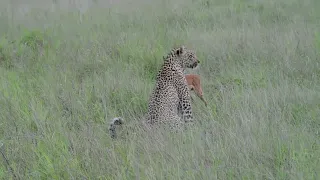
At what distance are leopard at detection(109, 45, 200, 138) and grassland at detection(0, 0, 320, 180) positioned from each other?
18cm

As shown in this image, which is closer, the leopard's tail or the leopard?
the leopard's tail

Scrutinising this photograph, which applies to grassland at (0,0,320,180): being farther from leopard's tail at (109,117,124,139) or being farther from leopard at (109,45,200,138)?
leopard at (109,45,200,138)

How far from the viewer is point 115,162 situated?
11.5 ft

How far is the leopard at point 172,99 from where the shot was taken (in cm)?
468

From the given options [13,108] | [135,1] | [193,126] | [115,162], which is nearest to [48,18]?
[135,1]

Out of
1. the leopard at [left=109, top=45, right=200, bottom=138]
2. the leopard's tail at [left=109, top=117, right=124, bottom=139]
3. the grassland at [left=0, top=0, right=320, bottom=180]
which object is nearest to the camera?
the grassland at [left=0, top=0, right=320, bottom=180]

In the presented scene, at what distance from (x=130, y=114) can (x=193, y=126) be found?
0.92 m

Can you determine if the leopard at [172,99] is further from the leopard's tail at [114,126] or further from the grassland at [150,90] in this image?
the grassland at [150,90]

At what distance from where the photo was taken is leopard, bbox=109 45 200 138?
468 cm

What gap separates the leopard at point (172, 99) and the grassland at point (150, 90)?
18 cm

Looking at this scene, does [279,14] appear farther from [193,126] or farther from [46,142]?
[46,142]

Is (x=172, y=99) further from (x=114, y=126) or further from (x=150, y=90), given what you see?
(x=114, y=126)

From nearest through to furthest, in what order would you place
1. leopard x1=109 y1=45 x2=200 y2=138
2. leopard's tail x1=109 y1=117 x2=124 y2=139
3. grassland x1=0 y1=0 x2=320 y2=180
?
1. grassland x1=0 y1=0 x2=320 y2=180
2. leopard's tail x1=109 y1=117 x2=124 y2=139
3. leopard x1=109 y1=45 x2=200 y2=138

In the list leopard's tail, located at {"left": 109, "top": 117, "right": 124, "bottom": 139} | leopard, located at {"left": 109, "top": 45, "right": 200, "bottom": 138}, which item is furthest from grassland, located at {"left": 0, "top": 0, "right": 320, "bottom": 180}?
leopard, located at {"left": 109, "top": 45, "right": 200, "bottom": 138}
